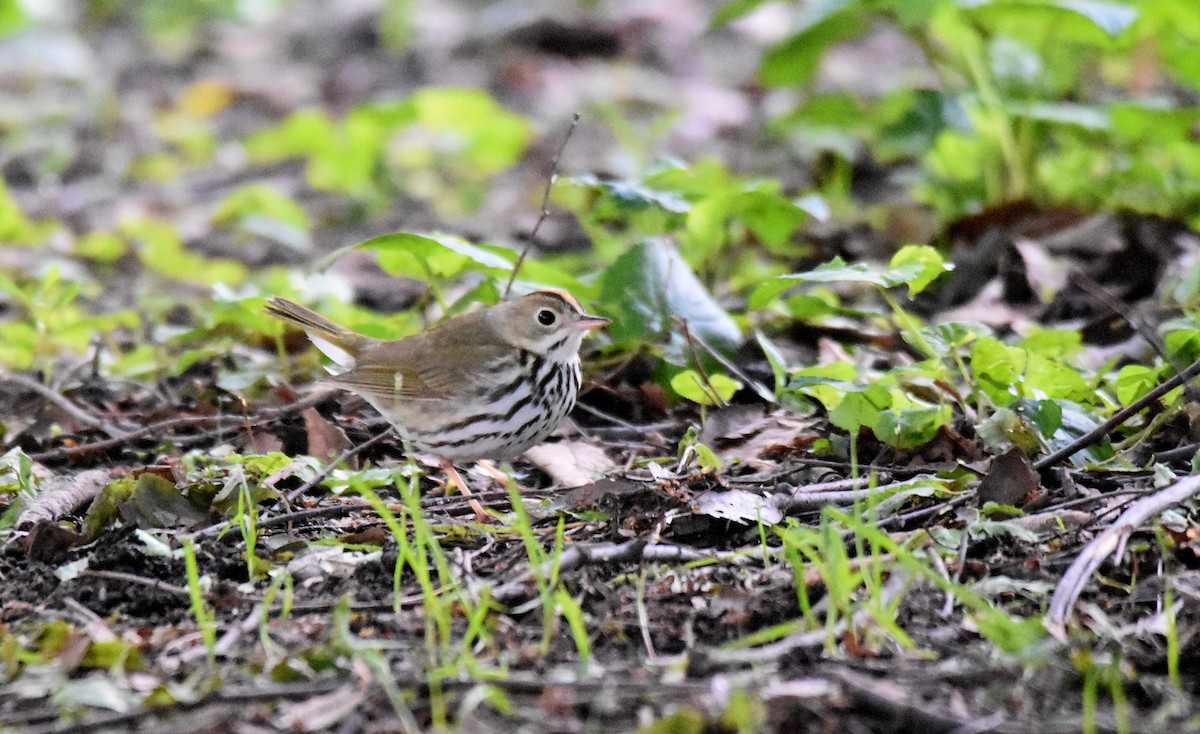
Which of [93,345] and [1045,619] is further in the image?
[93,345]

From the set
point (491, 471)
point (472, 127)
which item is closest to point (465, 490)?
point (491, 471)

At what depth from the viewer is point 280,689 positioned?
8.79 ft

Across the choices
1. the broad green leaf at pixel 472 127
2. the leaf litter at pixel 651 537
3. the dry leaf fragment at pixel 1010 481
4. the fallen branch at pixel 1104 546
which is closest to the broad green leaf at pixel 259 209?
the broad green leaf at pixel 472 127

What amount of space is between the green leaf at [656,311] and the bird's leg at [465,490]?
694 mm

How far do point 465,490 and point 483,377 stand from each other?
398mm

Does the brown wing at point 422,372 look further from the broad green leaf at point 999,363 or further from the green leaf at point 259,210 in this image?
the green leaf at point 259,210

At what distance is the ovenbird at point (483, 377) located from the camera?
13.5ft

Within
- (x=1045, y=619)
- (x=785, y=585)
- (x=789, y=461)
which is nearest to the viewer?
(x=1045, y=619)

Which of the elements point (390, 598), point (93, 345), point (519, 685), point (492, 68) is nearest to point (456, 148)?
point (492, 68)

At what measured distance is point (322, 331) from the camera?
4645 mm

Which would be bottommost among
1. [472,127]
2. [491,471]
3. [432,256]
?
[491,471]

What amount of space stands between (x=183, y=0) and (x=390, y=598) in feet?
31.1

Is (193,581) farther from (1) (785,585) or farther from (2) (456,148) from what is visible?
(2) (456,148)

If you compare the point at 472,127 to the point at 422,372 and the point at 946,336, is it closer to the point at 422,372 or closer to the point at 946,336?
the point at 422,372
